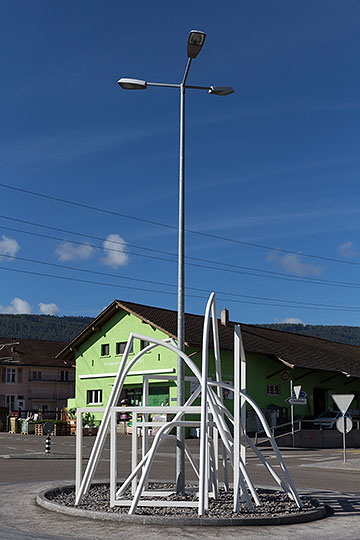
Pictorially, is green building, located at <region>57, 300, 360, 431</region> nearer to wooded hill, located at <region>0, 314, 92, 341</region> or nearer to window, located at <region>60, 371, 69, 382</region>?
window, located at <region>60, 371, 69, 382</region>

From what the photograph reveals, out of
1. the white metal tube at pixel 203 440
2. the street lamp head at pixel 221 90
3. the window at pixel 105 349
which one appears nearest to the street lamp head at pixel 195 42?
the street lamp head at pixel 221 90

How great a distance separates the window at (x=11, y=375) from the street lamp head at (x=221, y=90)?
66.2m

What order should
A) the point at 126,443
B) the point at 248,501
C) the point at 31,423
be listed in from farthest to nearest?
the point at 31,423 < the point at 126,443 < the point at 248,501

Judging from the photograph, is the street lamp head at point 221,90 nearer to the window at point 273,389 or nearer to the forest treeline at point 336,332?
the window at point 273,389

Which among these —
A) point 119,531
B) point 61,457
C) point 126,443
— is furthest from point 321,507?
point 126,443

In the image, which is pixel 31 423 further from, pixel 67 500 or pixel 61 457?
pixel 67 500

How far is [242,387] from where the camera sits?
37.5 feet

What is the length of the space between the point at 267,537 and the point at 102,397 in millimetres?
39597

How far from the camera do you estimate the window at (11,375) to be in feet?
248

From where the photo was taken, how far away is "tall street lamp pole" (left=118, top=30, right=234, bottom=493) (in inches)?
455

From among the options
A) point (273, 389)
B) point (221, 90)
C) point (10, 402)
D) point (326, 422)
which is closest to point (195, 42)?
point (221, 90)

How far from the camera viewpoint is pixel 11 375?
7600 centimetres

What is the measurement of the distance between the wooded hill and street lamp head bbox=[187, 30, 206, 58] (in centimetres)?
17348

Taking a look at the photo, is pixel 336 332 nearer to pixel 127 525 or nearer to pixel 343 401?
pixel 343 401
